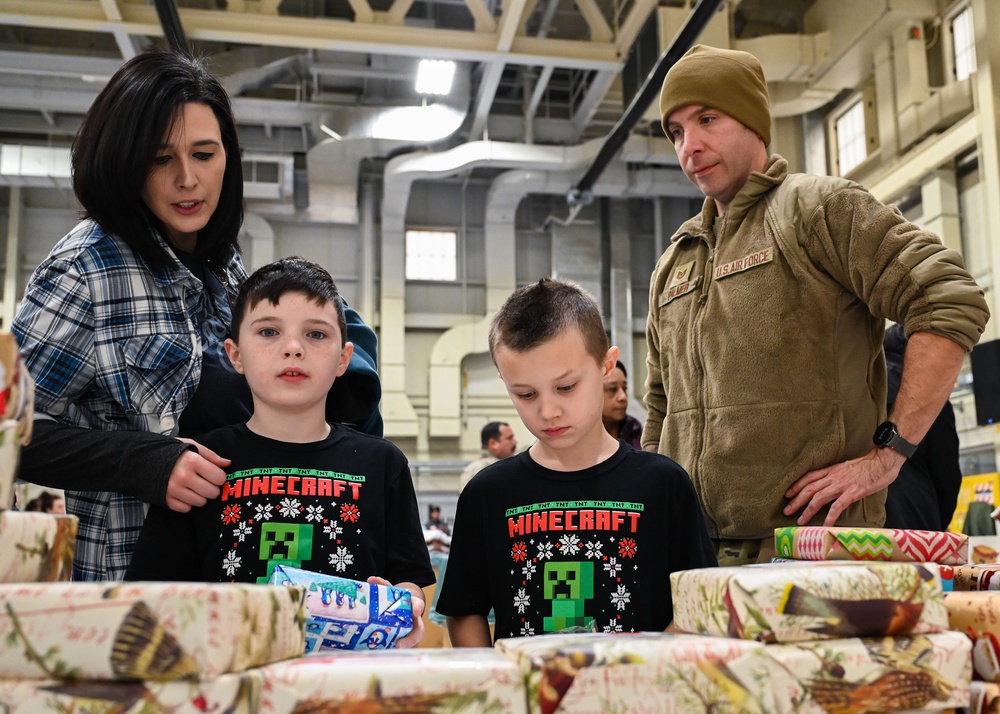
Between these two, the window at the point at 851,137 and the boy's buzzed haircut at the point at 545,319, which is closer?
the boy's buzzed haircut at the point at 545,319

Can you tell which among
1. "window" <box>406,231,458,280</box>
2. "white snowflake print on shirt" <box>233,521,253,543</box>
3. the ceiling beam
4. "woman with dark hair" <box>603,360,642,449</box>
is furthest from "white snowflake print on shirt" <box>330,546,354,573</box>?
"window" <box>406,231,458,280</box>

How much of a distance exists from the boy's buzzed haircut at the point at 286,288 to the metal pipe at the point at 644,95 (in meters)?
3.54

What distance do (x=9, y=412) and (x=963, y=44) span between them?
7.43 meters

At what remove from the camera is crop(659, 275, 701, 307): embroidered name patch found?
1.85 meters

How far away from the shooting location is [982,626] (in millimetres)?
940

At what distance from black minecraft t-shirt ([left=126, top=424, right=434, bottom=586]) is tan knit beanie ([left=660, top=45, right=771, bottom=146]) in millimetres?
1004

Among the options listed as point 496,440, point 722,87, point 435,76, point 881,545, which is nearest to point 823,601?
point 881,545

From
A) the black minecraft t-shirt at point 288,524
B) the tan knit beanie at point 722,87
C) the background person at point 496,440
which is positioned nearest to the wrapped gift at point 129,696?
the black minecraft t-shirt at point 288,524

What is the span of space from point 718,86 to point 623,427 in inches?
94.4

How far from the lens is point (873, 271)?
A: 5.25 ft

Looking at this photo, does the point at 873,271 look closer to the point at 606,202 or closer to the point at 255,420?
the point at 255,420

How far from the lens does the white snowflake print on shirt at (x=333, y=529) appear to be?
4.33ft

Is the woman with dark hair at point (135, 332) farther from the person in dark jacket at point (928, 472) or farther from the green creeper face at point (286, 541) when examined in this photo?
the person in dark jacket at point (928, 472)

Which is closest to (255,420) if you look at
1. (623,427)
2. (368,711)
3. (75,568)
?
(75,568)
